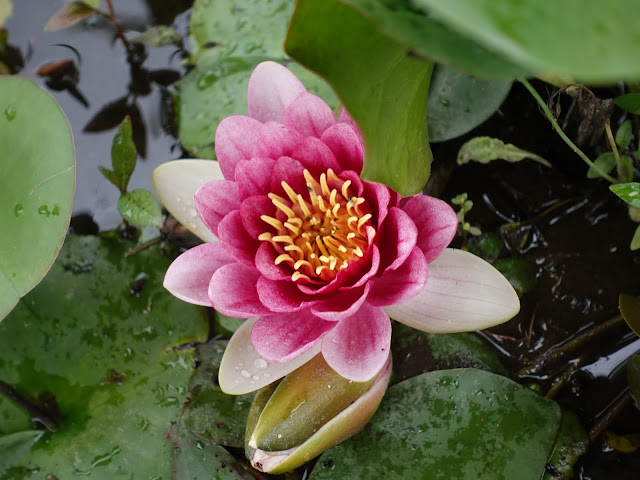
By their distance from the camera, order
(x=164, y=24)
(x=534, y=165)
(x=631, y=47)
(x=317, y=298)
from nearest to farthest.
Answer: (x=631, y=47) < (x=317, y=298) < (x=534, y=165) < (x=164, y=24)

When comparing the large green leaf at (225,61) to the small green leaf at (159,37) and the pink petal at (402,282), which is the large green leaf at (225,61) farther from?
the pink petal at (402,282)

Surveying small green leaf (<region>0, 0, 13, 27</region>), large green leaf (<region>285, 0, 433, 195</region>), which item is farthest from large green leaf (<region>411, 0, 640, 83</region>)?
small green leaf (<region>0, 0, 13, 27</region>)

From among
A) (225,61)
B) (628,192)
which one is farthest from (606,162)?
(225,61)

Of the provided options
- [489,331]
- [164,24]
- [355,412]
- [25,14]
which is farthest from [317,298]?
[25,14]

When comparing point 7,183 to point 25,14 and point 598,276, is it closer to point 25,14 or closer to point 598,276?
point 25,14

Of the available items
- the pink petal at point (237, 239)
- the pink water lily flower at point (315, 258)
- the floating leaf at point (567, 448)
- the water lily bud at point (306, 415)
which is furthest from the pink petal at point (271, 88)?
the floating leaf at point (567, 448)

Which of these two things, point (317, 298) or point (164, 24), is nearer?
point (317, 298)

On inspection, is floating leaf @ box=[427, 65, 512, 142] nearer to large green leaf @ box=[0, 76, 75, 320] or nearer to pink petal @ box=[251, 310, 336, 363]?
pink petal @ box=[251, 310, 336, 363]
